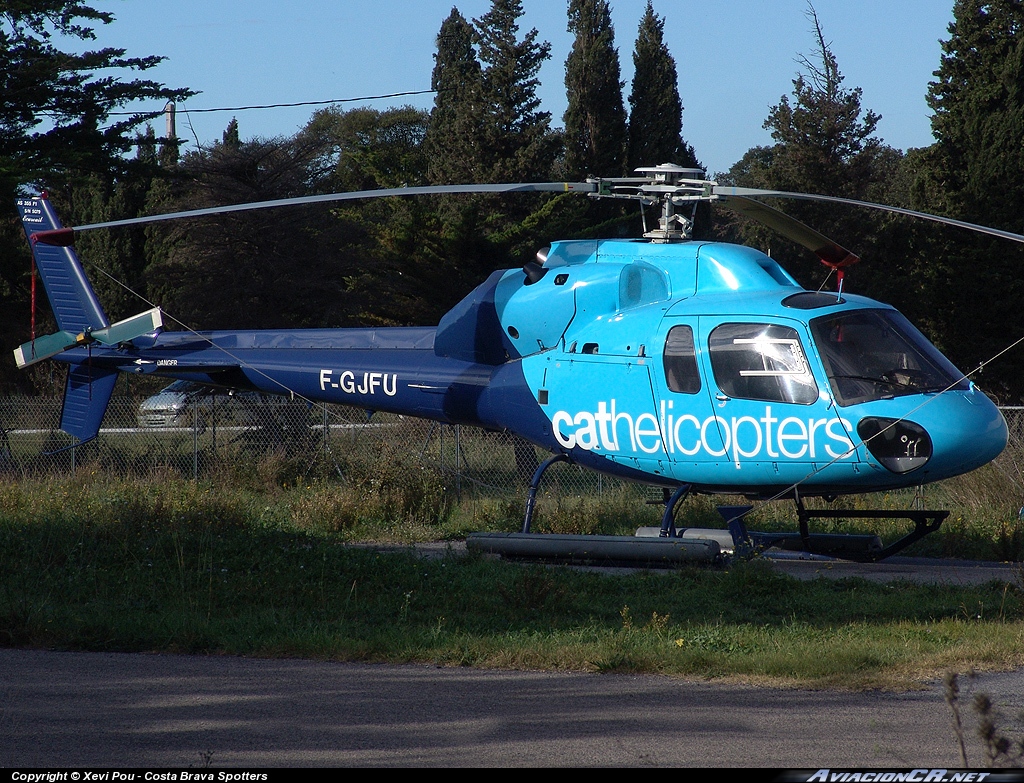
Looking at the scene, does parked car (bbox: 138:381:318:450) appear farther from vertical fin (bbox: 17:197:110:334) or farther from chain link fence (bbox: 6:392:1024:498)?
vertical fin (bbox: 17:197:110:334)

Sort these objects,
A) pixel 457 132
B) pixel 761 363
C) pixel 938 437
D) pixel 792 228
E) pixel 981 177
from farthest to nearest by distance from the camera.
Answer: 1. pixel 457 132
2. pixel 981 177
3. pixel 792 228
4. pixel 761 363
5. pixel 938 437

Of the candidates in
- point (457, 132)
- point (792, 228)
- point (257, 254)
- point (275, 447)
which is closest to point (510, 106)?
point (457, 132)

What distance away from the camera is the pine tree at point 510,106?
111ft

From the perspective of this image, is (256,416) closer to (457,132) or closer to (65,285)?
(65,285)

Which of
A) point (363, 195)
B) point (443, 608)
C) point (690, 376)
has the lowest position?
point (443, 608)

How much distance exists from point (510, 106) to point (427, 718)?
102ft

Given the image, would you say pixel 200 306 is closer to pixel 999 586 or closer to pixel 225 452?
pixel 225 452

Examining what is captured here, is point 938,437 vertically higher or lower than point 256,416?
higher

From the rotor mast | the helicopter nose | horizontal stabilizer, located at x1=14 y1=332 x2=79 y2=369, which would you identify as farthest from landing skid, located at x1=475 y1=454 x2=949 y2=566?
horizontal stabilizer, located at x1=14 y1=332 x2=79 y2=369

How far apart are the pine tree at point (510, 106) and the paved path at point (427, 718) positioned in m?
28.5

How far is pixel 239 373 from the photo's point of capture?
44.4 feet

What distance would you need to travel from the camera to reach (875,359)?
9.76 meters

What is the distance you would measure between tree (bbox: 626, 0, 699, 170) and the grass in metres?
27.5

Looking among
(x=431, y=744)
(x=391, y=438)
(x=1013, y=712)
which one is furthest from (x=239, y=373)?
(x=1013, y=712)
